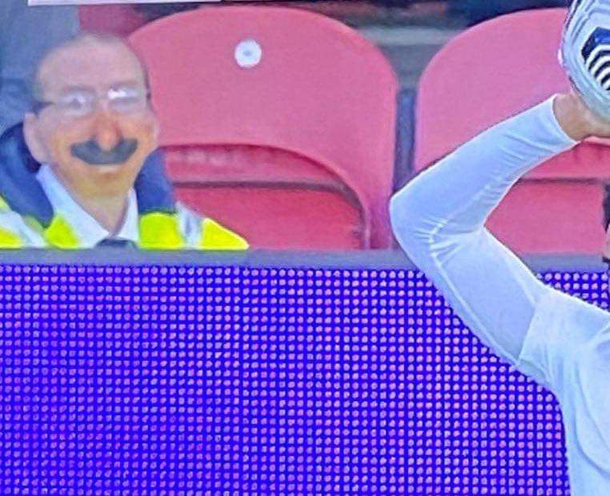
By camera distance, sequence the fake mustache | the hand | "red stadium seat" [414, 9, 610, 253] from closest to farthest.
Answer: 1. the hand
2. "red stadium seat" [414, 9, 610, 253]
3. the fake mustache

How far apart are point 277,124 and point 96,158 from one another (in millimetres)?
356

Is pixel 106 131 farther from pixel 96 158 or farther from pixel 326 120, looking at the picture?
pixel 326 120

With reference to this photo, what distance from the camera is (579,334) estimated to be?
1.55 m

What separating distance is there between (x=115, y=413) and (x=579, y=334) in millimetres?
1370

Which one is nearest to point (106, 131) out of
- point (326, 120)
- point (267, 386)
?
point (326, 120)

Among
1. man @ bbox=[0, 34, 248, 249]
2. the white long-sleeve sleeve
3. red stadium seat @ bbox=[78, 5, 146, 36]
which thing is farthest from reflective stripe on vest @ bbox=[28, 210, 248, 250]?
the white long-sleeve sleeve

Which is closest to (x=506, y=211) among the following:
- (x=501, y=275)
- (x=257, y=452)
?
(x=257, y=452)

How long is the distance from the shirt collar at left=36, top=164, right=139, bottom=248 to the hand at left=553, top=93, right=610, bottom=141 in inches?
54.4

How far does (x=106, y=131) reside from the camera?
8.68ft

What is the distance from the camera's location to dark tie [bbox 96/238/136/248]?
266 centimetres

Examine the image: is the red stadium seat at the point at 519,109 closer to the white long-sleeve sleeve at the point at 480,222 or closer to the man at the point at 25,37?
the man at the point at 25,37

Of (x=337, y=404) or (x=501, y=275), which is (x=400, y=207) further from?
(x=337, y=404)

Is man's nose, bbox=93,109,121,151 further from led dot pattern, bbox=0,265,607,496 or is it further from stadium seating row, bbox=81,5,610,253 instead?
led dot pattern, bbox=0,265,607,496

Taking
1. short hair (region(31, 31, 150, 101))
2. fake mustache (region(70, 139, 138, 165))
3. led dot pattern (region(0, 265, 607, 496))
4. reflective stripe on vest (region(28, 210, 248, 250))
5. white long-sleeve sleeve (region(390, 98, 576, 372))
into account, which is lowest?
led dot pattern (region(0, 265, 607, 496))
